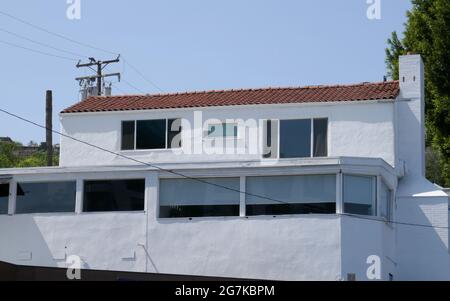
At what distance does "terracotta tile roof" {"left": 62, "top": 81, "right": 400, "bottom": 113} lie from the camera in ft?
109

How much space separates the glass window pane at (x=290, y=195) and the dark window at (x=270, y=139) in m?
3.10

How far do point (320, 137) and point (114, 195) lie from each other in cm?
727

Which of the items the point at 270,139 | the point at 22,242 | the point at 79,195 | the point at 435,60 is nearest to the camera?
the point at 79,195

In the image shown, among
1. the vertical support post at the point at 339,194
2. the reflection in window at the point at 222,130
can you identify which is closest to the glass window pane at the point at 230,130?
the reflection in window at the point at 222,130

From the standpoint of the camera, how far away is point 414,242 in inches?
1257

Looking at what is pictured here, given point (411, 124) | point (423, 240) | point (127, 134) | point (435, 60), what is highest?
point (435, 60)

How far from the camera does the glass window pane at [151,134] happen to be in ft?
112

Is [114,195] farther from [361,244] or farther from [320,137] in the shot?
[361,244]

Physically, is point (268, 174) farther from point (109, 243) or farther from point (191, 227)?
point (109, 243)

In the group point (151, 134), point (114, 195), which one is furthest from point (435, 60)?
point (114, 195)

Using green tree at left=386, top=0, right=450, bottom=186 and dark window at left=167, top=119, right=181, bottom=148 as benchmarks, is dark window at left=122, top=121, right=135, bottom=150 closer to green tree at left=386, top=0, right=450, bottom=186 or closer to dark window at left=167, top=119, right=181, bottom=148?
dark window at left=167, top=119, right=181, bottom=148

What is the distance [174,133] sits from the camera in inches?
1342

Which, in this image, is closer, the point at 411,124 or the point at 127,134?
the point at 411,124
